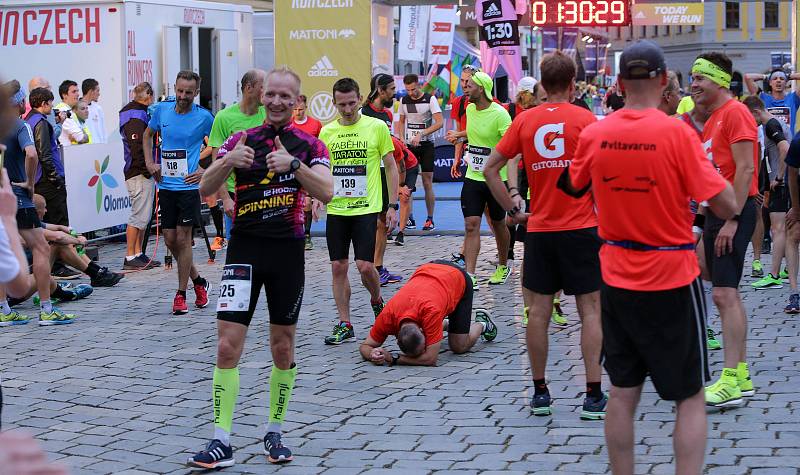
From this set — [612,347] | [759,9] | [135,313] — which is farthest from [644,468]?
[759,9]

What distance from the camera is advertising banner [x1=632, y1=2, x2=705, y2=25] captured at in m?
45.3

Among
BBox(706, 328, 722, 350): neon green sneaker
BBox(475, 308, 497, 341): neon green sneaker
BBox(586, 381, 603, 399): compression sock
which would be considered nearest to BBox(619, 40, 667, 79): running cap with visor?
BBox(586, 381, 603, 399): compression sock

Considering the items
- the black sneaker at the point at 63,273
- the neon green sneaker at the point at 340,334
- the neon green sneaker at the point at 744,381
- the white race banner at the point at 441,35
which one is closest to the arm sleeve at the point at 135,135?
the black sneaker at the point at 63,273

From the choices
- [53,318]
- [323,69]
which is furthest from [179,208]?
[323,69]

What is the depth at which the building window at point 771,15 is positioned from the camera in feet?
244

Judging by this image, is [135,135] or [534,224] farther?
[135,135]

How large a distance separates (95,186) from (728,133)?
9.23m

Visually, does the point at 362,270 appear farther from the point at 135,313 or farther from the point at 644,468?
the point at 644,468

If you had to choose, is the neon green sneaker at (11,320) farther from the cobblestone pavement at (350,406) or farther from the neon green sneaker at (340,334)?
the neon green sneaker at (340,334)

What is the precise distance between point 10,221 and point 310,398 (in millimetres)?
3578

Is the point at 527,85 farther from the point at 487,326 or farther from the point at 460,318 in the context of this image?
the point at 460,318

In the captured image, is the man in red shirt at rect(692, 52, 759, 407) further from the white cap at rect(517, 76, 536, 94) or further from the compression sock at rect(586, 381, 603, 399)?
the white cap at rect(517, 76, 536, 94)

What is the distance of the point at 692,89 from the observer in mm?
6801

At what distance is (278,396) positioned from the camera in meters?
5.79
